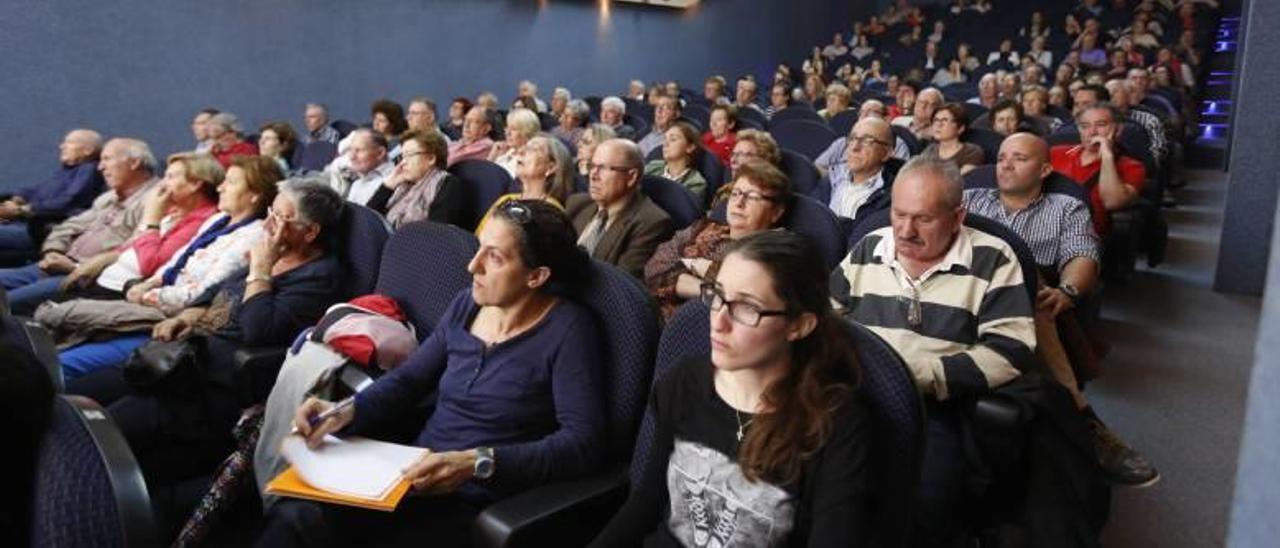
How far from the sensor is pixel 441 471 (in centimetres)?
160

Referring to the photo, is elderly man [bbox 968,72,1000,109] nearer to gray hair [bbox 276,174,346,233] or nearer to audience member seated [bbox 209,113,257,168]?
audience member seated [bbox 209,113,257,168]

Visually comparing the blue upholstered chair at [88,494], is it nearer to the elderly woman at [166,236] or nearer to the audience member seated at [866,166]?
the elderly woman at [166,236]

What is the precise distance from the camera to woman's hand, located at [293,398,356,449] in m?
1.77

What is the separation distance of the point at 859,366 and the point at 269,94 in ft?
25.5

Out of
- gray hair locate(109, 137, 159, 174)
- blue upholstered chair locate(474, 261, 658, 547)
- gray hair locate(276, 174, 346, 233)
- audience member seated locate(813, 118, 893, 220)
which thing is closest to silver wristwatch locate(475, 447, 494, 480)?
blue upholstered chair locate(474, 261, 658, 547)

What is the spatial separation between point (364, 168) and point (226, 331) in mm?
1885

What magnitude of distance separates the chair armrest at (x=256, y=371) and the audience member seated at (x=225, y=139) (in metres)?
3.65

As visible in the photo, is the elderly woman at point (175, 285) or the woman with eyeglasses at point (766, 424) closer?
the woman with eyeglasses at point (766, 424)

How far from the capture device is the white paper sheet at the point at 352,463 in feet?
5.33

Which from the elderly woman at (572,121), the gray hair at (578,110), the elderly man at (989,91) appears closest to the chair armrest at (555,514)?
the elderly woman at (572,121)

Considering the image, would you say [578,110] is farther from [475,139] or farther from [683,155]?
[683,155]

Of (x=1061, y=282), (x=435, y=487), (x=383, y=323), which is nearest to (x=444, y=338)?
(x=383, y=323)

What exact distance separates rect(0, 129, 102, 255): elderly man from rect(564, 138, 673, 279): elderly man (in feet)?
9.20

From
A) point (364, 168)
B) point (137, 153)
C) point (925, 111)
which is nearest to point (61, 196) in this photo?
point (137, 153)
